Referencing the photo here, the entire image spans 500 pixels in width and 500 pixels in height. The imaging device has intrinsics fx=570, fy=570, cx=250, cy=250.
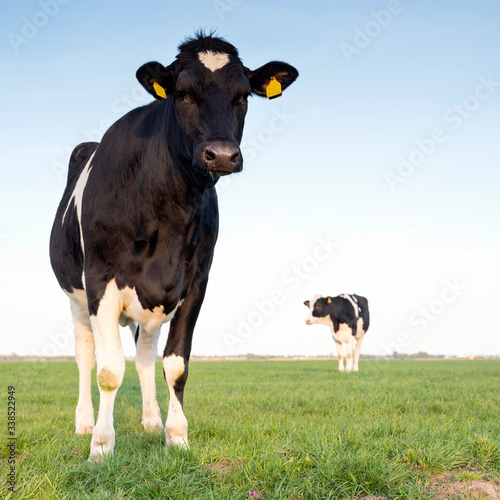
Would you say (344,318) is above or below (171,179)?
below

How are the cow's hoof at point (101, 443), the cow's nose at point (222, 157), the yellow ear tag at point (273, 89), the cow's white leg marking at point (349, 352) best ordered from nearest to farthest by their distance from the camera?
the cow's nose at point (222, 157) → the cow's hoof at point (101, 443) → the yellow ear tag at point (273, 89) → the cow's white leg marking at point (349, 352)

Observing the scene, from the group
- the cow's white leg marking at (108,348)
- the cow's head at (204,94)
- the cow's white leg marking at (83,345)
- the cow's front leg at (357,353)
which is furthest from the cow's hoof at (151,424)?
the cow's front leg at (357,353)

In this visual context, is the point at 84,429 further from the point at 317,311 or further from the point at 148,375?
the point at 317,311

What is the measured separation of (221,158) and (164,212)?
3.90ft

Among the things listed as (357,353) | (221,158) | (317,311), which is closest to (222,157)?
(221,158)

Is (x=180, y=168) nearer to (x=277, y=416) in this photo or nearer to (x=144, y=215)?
(x=144, y=215)

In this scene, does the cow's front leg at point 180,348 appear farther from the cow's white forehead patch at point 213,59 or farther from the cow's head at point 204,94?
the cow's white forehead patch at point 213,59

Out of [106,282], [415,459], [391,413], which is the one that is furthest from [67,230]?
[391,413]

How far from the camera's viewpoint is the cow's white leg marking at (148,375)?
21.8ft

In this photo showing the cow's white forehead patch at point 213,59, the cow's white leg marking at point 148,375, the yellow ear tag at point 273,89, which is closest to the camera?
the cow's white forehead patch at point 213,59

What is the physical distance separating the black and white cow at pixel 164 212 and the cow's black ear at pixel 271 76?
0.01 meters

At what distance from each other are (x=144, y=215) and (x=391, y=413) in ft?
16.6

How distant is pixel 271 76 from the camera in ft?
18.9

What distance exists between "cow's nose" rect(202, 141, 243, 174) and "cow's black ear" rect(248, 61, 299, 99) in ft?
4.49
